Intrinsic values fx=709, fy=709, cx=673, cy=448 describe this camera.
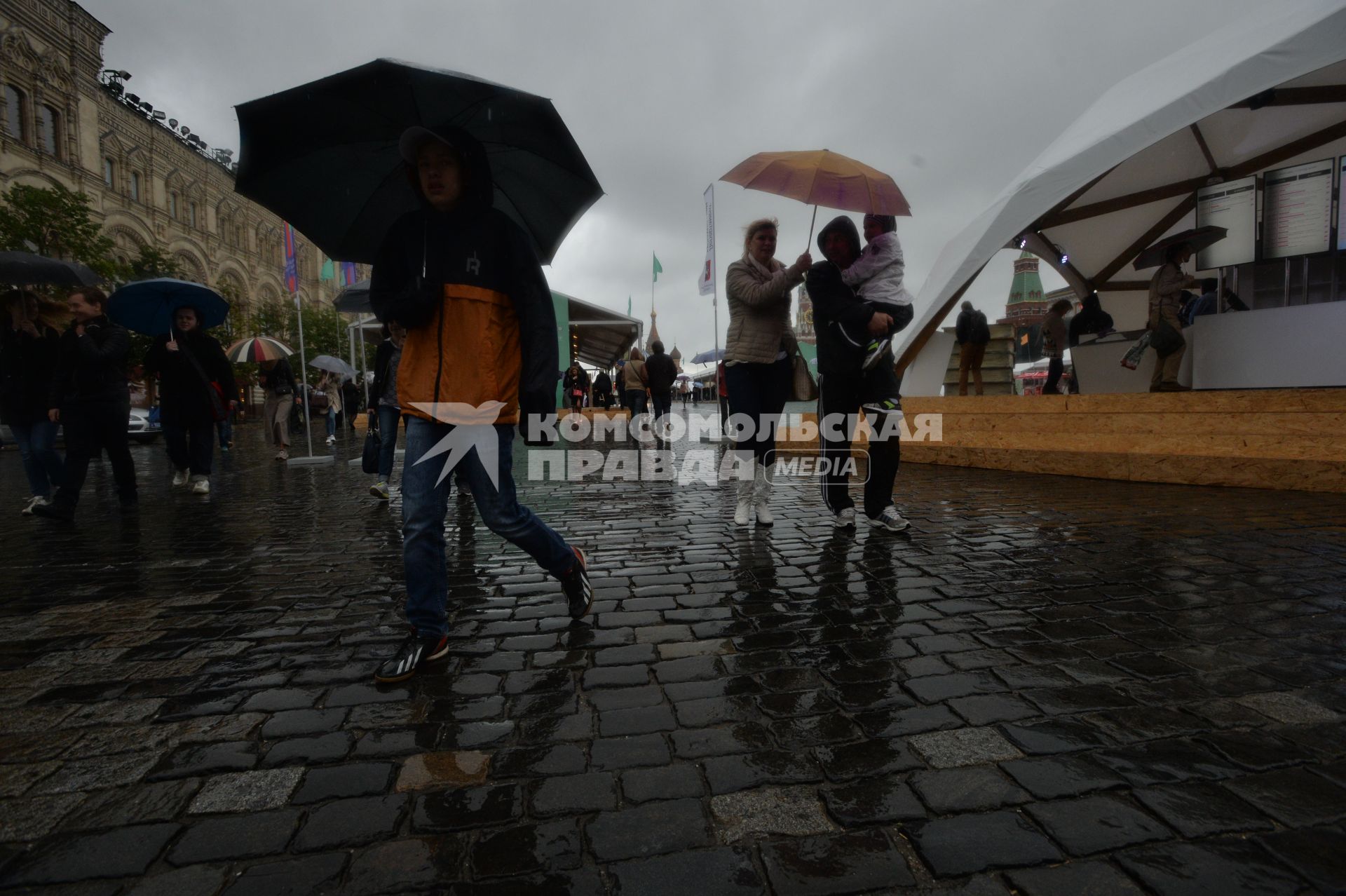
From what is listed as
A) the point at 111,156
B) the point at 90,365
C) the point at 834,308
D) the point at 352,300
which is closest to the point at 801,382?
the point at 834,308

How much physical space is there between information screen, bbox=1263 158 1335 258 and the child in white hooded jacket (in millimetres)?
5653

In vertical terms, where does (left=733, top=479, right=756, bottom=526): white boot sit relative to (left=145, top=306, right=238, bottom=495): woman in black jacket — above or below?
below

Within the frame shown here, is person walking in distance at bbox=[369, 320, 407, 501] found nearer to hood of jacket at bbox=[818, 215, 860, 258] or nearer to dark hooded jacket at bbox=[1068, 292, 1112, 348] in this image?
hood of jacket at bbox=[818, 215, 860, 258]

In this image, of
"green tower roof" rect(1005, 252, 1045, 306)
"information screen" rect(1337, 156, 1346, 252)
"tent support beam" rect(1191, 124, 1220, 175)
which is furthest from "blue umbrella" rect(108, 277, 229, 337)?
"green tower roof" rect(1005, 252, 1045, 306)

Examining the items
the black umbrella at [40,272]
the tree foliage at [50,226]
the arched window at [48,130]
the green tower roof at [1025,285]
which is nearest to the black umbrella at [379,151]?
the black umbrella at [40,272]

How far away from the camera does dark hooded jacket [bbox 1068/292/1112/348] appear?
34.0 feet

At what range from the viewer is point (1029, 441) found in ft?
26.7

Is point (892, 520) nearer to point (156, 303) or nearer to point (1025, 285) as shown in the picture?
point (156, 303)

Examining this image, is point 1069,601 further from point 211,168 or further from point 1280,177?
point 211,168

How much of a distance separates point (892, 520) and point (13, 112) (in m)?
39.6

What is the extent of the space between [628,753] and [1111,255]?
1305 cm

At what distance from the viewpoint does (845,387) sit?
472cm

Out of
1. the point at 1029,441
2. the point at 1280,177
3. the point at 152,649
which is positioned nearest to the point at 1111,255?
the point at 1280,177

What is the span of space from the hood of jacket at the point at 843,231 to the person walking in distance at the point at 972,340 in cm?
728
